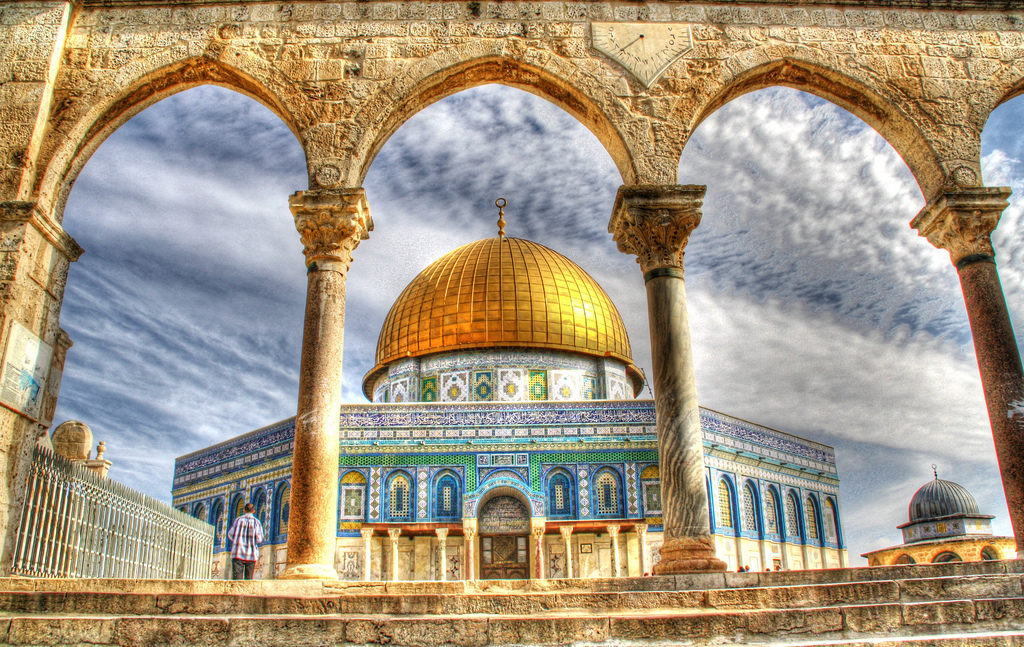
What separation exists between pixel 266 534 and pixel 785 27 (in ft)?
48.8

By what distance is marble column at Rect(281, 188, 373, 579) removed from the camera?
606cm

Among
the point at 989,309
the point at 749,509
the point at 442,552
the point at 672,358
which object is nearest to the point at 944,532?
the point at 749,509

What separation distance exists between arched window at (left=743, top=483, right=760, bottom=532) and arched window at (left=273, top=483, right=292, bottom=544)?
10.3m


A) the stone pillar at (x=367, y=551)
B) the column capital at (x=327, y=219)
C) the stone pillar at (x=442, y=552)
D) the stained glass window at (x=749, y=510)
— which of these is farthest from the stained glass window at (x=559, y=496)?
the column capital at (x=327, y=219)

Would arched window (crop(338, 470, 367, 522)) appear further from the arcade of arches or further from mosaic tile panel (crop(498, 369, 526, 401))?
the arcade of arches

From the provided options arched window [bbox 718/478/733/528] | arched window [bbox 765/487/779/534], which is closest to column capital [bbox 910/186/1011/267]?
arched window [bbox 718/478/733/528]

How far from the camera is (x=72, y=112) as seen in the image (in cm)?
725

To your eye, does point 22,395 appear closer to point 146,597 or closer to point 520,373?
point 146,597

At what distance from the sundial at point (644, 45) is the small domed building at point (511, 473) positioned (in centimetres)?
1151

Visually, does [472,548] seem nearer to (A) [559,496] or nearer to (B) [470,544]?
(B) [470,544]

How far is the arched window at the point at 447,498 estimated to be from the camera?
17.2 metres

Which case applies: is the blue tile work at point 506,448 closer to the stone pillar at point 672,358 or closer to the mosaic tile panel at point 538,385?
the mosaic tile panel at point 538,385

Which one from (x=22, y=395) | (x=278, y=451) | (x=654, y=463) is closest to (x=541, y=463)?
(x=654, y=463)

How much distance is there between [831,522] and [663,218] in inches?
651
